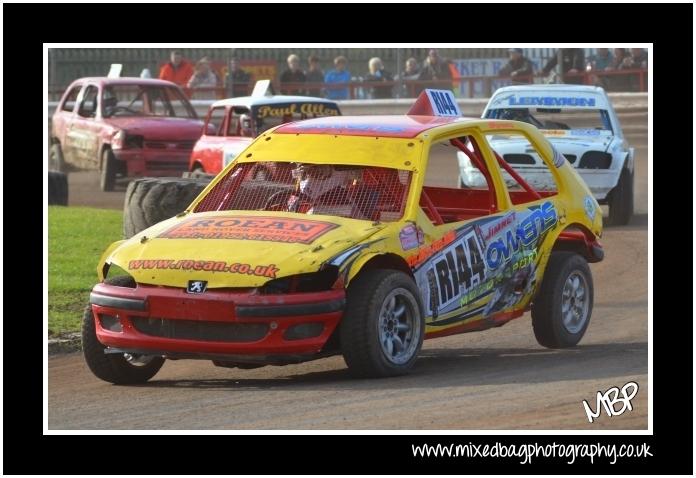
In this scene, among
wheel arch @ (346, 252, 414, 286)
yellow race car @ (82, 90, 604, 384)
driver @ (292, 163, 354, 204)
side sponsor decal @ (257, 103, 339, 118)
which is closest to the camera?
yellow race car @ (82, 90, 604, 384)

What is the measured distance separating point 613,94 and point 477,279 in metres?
17.1

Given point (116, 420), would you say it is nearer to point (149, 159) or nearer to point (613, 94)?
point (149, 159)

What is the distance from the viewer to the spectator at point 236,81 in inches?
1028

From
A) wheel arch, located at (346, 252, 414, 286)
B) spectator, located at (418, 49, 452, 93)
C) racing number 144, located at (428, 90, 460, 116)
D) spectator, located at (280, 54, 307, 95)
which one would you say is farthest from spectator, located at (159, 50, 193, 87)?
wheel arch, located at (346, 252, 414, 286)

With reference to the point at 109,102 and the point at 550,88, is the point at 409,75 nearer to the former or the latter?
the point at 109,102

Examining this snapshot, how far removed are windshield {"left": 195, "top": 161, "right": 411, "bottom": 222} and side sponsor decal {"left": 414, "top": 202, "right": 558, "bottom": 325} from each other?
0.40 metres

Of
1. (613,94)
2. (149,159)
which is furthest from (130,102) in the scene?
(613,94)

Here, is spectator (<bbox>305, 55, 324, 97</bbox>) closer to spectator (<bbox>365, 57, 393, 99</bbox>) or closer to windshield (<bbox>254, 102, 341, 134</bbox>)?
spectator (<bbox>365, 57, 393, 99</bbox>)

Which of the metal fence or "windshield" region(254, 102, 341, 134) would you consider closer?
"windshield" region(254, 102, 341, 134)

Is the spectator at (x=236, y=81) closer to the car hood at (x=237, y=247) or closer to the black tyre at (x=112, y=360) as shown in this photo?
the car hood at (x=237, y=247)

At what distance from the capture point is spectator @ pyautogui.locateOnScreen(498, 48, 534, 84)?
24719 millimetres

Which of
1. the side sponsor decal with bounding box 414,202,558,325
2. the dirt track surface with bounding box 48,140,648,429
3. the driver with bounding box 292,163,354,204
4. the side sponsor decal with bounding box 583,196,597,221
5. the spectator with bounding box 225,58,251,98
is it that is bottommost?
the dirt track surface with bounding box 48,140,648,429

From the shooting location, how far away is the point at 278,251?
8.03m

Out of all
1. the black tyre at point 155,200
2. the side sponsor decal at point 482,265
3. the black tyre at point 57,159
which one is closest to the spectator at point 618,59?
the black tyre at point 57,159
